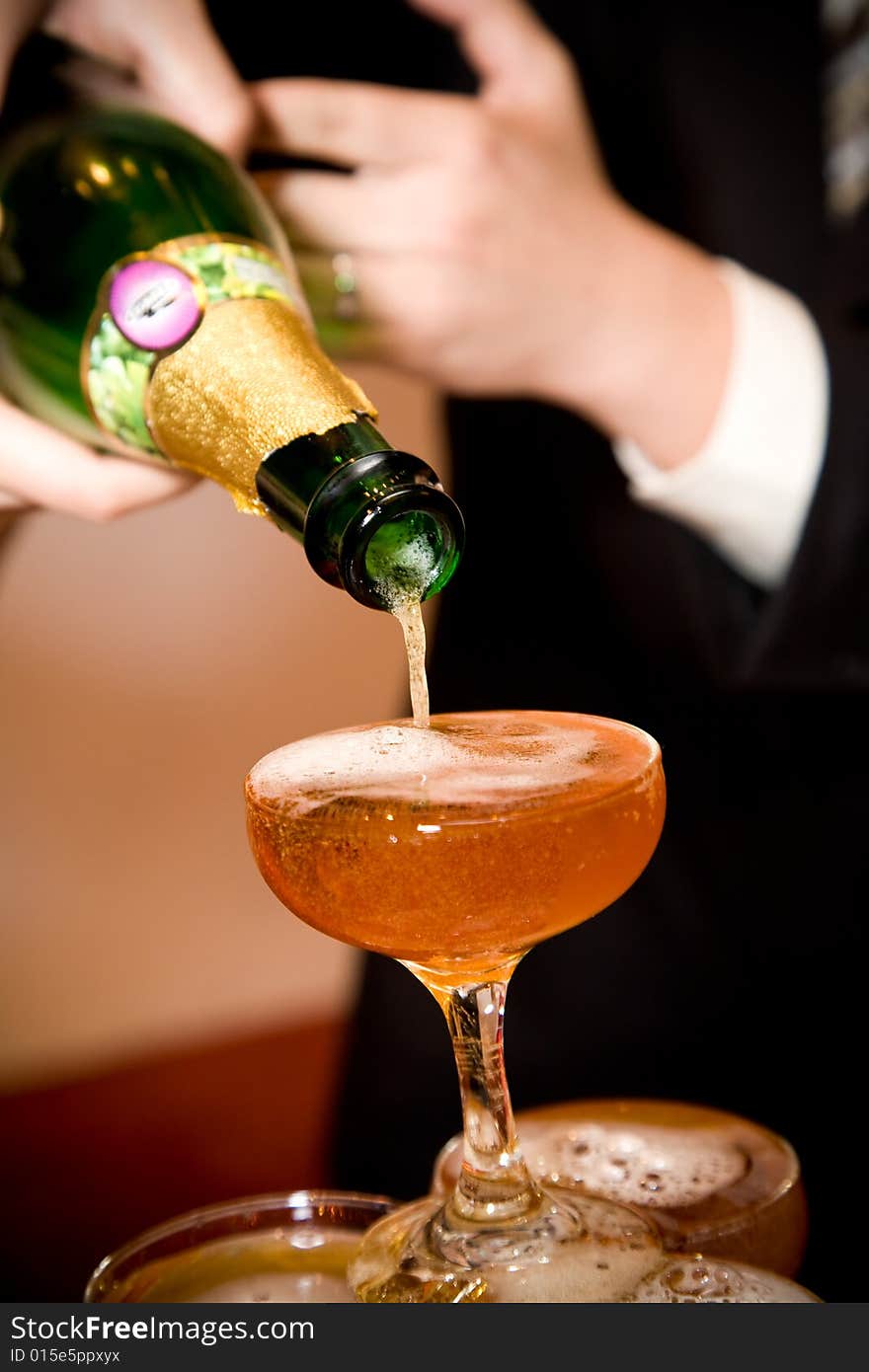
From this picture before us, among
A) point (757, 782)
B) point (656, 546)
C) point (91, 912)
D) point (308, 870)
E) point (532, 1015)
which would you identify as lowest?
point (91, 912)

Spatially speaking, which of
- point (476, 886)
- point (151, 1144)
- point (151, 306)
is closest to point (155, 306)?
point (151, 306)

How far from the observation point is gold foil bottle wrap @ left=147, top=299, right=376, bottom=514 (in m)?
0.56

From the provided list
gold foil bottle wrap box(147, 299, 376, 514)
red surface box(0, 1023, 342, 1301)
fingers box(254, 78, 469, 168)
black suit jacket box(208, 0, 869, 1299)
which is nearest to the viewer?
gold foil bottle wrap box(147, 299, 376, 514)

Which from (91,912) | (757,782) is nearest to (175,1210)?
(91,912)

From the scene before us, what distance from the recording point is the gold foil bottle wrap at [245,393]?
0.56 m

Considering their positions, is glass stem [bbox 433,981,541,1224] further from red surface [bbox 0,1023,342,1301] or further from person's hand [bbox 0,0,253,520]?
red surface [bbox 0,1023,342,1301]

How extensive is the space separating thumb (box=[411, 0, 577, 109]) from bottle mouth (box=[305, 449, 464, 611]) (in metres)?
0.57

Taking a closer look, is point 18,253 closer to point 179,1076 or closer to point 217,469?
point 217,469

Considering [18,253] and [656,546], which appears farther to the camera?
[656,546]

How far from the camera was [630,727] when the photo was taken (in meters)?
0.53

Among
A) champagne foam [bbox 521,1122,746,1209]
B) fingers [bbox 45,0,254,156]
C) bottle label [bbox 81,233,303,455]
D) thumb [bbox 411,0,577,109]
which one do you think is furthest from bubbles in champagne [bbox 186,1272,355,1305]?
thumb [bbox 411,0,577,109]

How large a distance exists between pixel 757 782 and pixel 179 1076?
77.5 inches

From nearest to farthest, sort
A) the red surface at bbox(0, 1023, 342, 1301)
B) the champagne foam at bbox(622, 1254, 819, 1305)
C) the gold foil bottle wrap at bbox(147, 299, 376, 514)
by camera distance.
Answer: the champagne foam at bbox(622, 1254, 819, 1305)
the gold foil bottle wrap at bbox(147, 299, 376, 514)
the red surface at bbox(0, 1023, 342, 1301)

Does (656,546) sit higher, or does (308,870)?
(308,870)
